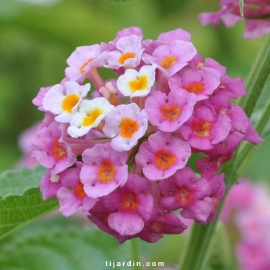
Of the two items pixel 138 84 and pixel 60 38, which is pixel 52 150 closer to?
pixel 138 84

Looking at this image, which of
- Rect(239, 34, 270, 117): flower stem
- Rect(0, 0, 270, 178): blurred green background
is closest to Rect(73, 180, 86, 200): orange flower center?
Rect(239, 34, 270, 117): flower stem

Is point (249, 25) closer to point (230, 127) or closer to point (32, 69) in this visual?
point (230, 127)

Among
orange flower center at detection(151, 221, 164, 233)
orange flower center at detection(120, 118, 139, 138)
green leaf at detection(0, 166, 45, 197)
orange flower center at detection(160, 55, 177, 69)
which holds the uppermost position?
orange flower center at detection(160, 55, 177, 69)

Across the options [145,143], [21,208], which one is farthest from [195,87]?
[21,208]

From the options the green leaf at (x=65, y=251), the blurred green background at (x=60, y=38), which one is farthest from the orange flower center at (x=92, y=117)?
the blurred green background at (x=60, y=38)

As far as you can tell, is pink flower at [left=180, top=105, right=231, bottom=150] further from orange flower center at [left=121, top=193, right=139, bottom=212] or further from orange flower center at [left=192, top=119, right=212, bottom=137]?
orange flower center at [left=121, top=193, right=139, bottom=212]

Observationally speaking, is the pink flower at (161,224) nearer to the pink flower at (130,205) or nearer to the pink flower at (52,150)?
the pink flower at (130,205)
